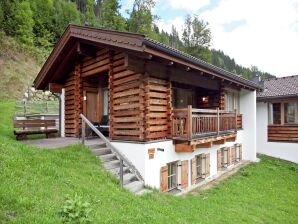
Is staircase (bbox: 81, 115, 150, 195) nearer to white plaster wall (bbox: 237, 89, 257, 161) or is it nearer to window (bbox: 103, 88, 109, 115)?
window (bbox: 103, 88, 109, 115)

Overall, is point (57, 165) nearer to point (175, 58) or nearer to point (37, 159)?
point (37, 159)

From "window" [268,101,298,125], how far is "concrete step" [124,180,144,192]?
467 inches

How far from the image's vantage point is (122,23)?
3362cm

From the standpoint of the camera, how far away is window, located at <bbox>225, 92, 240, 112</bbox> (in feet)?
49.5

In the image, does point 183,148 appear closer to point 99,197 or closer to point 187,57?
point 187,57

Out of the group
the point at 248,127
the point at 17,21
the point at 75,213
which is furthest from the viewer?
the point at 17,21

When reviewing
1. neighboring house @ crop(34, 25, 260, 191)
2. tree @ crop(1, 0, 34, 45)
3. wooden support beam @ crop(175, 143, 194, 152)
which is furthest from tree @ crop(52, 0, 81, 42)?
wooden support beam @ crop(175, 143, 194, 152)

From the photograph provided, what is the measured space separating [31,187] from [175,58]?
5.42 meters

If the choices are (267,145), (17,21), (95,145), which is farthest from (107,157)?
(17,21)

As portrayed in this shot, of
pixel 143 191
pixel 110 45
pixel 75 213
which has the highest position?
pixel 110 45

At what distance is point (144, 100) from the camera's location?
8.42m

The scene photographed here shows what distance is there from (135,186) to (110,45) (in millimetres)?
4478

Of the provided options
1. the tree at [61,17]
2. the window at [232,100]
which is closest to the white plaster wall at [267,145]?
the window at [232,100]

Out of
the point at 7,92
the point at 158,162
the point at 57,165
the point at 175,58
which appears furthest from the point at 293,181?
the point at 7,92
